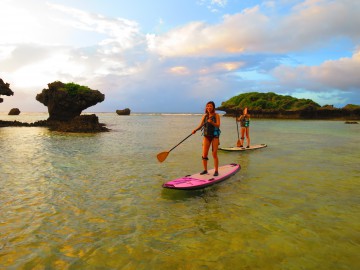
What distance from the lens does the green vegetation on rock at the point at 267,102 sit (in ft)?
284

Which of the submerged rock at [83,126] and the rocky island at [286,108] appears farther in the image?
the rocky island at [286,108]

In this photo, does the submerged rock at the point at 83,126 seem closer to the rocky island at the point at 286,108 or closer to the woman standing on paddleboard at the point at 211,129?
the woman standing on paddleboard at the point at 211,129

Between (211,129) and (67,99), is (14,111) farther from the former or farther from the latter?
(211,129)

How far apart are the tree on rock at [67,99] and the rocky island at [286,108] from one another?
43.5 metres

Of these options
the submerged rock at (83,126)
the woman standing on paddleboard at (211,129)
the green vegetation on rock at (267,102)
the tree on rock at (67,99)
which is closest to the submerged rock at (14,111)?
the tree on rock at (67,99)

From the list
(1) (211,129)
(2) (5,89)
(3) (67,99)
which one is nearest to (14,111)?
(2) (5,89)

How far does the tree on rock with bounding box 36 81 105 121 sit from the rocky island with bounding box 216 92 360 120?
4353 centimetres

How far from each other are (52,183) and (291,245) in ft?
27.5

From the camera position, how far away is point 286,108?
87000 mm

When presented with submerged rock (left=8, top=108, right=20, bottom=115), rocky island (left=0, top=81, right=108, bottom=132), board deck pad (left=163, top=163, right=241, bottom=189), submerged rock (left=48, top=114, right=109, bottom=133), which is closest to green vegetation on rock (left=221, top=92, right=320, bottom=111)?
rocky island (left=0, top=81, right=108, bottom=132)

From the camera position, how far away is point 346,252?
16.4ft

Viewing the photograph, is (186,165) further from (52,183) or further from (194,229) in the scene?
(194,229)

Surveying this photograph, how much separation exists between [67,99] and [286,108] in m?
70.0

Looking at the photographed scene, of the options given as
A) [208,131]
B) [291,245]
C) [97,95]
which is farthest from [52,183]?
[97,95]
